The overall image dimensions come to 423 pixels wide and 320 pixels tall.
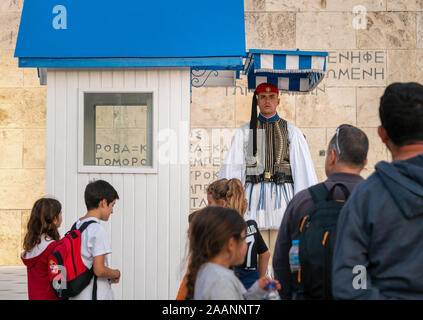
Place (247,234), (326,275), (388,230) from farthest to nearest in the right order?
(247,234), (326,275), (388,230)

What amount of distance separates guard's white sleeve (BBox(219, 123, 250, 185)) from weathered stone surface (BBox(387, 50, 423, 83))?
4784 mm

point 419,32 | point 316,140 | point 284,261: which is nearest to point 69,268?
point 284,261

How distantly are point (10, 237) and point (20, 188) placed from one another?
0.78 m

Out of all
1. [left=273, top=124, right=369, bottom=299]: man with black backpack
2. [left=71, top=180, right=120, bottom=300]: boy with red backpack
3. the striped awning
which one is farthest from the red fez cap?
[left=273, top=124, right=369, bottom=299]: man with black backpack

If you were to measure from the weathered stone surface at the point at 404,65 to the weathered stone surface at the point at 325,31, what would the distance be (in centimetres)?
64

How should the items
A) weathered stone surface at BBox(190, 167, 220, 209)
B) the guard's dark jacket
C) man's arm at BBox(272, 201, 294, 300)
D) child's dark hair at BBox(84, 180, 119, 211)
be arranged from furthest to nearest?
weathered stone surface at BBox(190, 167, 220, 209), child's dark hair at BBox(84, 180, 119, 211), man's arm at BBox(272, 201, 294, 300), the guard's dark jacket

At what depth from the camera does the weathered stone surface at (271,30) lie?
10000mm

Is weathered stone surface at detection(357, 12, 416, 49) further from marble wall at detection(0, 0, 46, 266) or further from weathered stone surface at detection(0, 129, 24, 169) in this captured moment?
weathered stone surface at detection(0, 129, 24, 169)

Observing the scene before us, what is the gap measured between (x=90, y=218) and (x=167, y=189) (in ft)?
5.77

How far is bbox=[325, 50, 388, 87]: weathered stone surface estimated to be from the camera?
9.93 metres

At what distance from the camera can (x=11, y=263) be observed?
396 inches

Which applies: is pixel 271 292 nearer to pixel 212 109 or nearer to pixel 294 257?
pixel 294 257

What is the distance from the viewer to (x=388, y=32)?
32.7 feet
